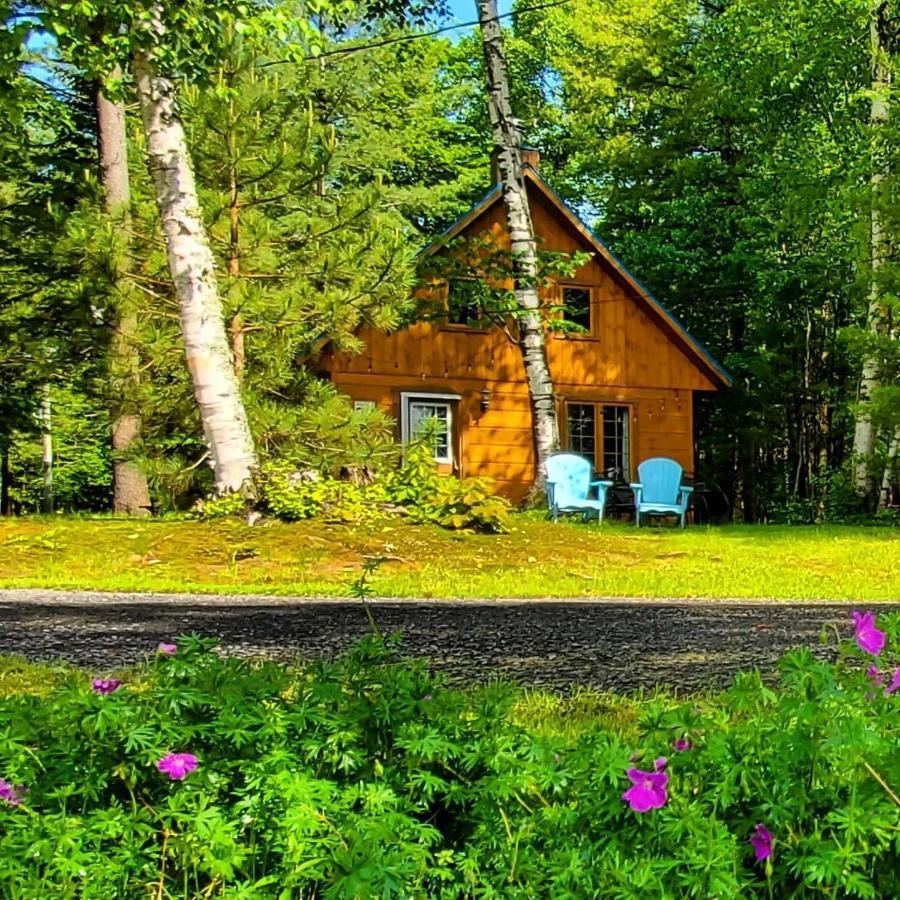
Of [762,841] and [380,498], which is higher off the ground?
[762,841]

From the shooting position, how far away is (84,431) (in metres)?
27.4

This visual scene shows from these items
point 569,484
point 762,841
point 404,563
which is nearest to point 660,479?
point 569,484

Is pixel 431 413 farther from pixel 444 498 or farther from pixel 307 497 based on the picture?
pixel 307 497

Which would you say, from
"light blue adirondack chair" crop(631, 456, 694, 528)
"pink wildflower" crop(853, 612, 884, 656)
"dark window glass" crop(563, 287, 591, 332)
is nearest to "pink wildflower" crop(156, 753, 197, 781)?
"pink wildflower" crop(853, 612, 884, 656)

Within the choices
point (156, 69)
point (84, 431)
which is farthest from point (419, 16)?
point (84, 431)

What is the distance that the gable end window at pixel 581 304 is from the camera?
62.0 feet

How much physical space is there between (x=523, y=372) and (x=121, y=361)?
820cm

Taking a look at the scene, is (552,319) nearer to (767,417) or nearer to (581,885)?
(767,417)

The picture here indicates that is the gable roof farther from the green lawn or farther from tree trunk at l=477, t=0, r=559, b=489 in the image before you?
the green lawn

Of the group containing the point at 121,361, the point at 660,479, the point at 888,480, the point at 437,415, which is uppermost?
the point at 121,361

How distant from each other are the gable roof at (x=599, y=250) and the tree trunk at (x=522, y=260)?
2.22 meters

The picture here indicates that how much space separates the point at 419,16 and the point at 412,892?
1427cm

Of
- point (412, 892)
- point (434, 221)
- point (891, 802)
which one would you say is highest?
point (434, 221)

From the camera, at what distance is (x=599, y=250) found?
1850cm
